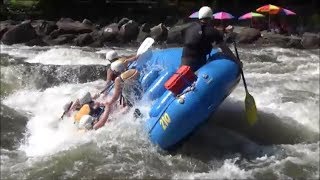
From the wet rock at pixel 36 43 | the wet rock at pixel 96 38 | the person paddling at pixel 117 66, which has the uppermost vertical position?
the person paddling at pixel 117 66

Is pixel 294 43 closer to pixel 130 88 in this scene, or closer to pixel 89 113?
pixel 130 88

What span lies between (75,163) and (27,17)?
1479 centimetres

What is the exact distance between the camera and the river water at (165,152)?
6.16 m

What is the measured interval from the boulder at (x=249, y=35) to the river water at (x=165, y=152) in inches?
227

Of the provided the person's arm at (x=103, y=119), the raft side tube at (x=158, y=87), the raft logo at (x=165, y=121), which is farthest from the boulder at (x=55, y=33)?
the raft logo at (x=165, y=121)

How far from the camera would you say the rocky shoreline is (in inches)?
616

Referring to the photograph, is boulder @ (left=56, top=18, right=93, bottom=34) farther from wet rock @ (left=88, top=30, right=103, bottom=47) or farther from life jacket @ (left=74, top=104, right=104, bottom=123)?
life jacket @ (left=74, top=104, right=104, bottom=123)

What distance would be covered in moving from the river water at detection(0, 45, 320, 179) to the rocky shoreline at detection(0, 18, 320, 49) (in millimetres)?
5580

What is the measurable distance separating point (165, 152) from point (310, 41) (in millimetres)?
9954

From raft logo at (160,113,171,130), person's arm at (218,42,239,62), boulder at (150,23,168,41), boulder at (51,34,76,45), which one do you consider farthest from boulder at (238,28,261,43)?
raft logo at (160,113,171,130)

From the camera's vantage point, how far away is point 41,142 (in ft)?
24.1

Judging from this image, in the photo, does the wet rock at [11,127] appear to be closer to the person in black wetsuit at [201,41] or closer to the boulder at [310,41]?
the person in black wetsuit at [201,41]

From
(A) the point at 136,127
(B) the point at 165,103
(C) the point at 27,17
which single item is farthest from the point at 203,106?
(C) the point at 27,17

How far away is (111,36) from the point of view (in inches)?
653
